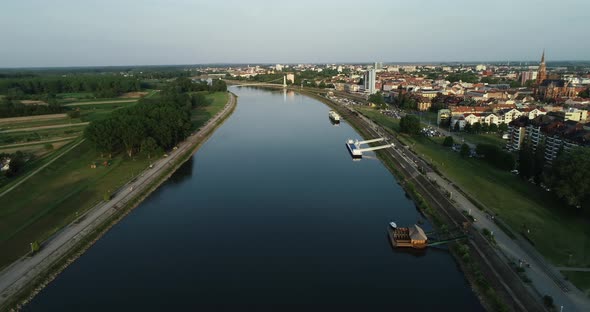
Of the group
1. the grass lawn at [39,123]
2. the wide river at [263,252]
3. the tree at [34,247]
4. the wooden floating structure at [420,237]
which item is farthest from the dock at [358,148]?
the grass lawn at [39,123]

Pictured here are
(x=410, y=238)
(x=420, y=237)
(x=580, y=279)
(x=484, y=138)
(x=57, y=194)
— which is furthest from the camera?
(x=484, y=138)

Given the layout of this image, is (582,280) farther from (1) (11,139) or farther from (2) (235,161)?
(1) (11,139)

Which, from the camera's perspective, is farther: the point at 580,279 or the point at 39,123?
the point at 39,123

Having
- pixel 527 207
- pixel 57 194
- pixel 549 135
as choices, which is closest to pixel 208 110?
pixel 57 194

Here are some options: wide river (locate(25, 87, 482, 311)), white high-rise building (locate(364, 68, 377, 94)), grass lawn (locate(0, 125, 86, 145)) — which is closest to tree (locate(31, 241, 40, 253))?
wide river (locate(25, 87, 482, 311))

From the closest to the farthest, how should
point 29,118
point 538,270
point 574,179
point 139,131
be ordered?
point 538,270, point 574,179, point 139,131, point 29,118

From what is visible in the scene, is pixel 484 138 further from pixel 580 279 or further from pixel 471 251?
pixel 580 279
